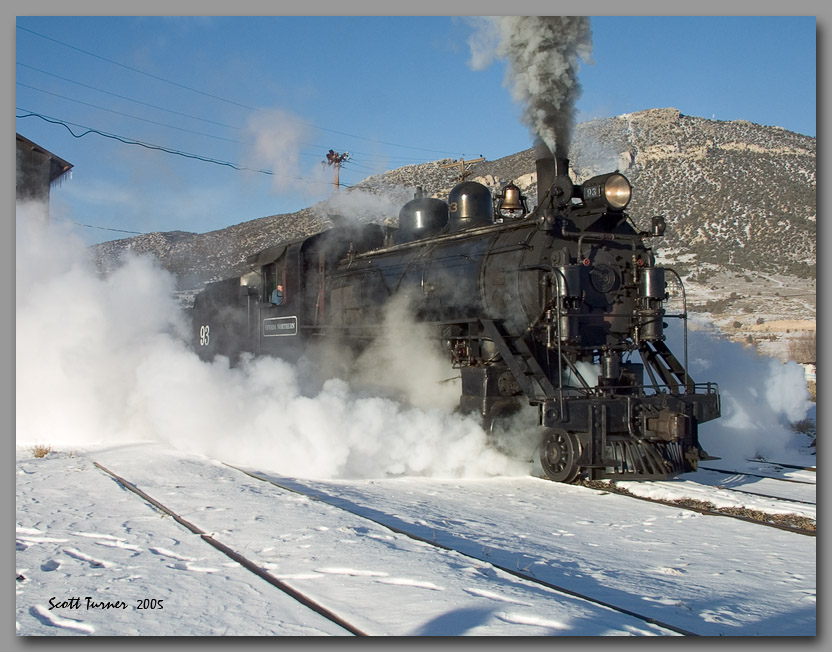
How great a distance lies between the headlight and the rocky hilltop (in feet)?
50.9

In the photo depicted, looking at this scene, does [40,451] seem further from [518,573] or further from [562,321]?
[518,573]

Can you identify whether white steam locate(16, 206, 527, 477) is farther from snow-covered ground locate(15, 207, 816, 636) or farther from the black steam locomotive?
the black steam locomotive

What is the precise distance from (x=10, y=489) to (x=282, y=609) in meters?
1.91

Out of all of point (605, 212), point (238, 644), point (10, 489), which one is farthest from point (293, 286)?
point (238, 644)

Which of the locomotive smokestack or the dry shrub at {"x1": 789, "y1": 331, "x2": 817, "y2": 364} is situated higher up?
the locomotive smokestack

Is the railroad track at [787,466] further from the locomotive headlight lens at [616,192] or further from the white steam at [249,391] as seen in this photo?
the locomotive headlight lens at [616,192]

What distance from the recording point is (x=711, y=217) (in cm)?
3991

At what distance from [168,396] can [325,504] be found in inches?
223

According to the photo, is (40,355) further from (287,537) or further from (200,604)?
(200,604)

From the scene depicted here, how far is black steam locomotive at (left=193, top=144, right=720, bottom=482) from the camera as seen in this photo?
27.3ft

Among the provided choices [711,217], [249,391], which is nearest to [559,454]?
[249,391]

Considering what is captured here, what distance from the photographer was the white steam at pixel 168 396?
9609 mm

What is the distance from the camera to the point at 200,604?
4.17 m

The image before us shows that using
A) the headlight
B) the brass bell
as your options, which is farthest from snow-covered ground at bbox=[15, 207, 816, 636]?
the headlight
